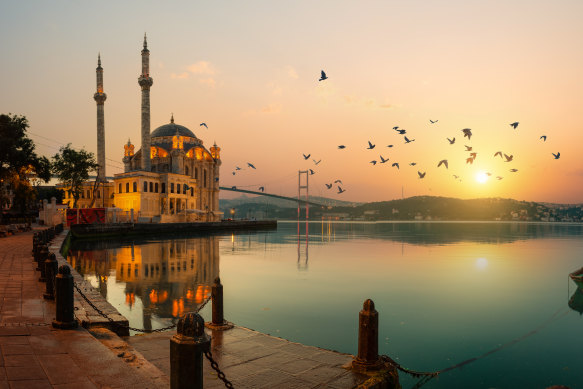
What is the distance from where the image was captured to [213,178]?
81938 mm

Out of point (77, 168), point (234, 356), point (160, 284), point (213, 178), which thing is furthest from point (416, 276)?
point (213, 178)

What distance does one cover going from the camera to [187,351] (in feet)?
11.2

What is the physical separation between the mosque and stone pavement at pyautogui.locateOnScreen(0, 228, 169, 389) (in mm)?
52225

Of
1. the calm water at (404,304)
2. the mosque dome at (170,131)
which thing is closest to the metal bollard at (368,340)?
the calm water at (404,304)

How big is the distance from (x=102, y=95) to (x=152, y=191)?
22.5 metres

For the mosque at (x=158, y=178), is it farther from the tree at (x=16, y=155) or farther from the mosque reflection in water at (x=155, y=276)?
the mosque reflection in water at (x=155, y=276)

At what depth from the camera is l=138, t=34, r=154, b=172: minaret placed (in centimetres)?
6544

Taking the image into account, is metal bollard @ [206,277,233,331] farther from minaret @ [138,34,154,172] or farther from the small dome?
the small dome

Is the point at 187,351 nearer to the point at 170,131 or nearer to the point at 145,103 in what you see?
the point at 145,103

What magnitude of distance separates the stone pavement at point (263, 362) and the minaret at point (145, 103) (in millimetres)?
63060

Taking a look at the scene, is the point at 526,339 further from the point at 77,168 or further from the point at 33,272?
the point at 77,168

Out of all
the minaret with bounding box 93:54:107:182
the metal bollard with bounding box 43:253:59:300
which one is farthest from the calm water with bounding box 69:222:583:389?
the minaret with bounding box 93:54:107:182

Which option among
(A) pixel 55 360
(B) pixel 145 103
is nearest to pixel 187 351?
(A) pixel 55 360

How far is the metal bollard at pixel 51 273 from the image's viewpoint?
855 cm
